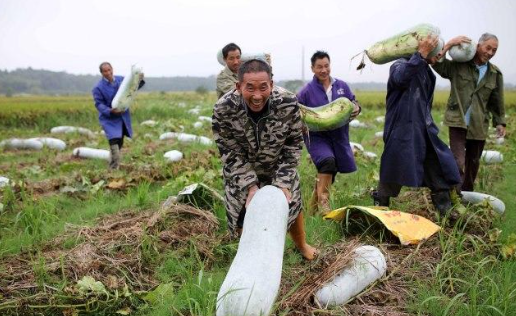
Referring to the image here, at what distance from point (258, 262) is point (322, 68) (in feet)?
8.70

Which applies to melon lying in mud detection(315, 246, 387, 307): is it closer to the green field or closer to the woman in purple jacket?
the green field

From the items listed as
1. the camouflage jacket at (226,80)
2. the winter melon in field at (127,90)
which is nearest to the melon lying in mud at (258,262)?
the camouflage jacket at (226,80)

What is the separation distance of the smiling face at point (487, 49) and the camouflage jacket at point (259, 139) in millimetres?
2584

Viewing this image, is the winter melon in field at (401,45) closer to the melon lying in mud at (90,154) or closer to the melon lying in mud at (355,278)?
the melon lying in mud at (355,278)

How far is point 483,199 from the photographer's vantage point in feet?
13.6

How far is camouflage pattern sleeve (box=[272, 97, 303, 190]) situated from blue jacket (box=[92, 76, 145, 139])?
4461mm

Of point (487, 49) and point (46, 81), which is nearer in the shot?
point (487, 49)

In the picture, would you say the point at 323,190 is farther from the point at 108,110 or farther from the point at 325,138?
the point at 108,110

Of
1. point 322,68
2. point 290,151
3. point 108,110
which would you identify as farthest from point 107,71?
point 290,151

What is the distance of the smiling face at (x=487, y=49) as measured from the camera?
14.0 ft

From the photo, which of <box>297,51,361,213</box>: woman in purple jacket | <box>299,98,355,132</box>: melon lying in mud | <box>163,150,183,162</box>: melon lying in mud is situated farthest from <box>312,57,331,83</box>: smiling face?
<box>163,150,183,162</box>: melon lying in mud

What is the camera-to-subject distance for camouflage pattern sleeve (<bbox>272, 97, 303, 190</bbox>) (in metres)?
2.87

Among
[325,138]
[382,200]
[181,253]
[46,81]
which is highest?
[46,81]

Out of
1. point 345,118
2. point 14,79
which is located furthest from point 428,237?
point 14,79
